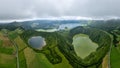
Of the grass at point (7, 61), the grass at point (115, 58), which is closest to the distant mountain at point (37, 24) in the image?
the grass at point (7, 61)

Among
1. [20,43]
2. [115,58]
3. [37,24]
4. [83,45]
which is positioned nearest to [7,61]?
[20,43]

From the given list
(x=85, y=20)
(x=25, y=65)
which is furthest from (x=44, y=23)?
(x=25, y=65)

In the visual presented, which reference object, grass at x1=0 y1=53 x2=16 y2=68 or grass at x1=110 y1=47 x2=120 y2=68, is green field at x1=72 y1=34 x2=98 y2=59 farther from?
grass at x1=0 y1=53 x2=16 y2=68

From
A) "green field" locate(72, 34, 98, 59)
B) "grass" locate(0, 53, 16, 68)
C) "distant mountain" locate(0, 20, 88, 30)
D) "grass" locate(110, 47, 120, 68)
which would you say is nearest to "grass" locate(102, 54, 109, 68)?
"grass" locate(110, 47, 120, 68)

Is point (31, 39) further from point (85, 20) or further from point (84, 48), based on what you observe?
point (85, 20)

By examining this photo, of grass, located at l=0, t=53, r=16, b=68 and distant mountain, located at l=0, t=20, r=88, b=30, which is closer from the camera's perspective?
grass, located at l=0, t=53, r=16, b=68

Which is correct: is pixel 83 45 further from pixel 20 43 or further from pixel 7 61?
pixel 7 61
